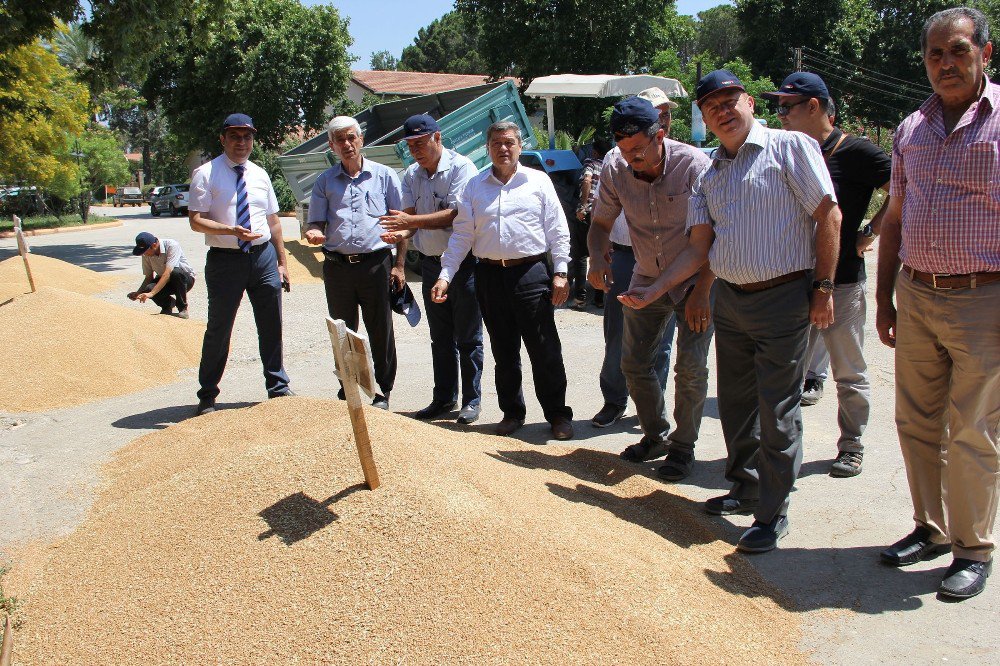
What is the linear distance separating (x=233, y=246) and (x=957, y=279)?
4.60 m

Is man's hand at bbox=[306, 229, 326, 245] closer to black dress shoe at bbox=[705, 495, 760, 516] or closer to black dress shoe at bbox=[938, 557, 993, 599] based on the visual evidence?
black dress shoe at bbox=[705, 495, 760, 516]

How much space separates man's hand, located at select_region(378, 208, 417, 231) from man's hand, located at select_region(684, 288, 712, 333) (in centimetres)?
218

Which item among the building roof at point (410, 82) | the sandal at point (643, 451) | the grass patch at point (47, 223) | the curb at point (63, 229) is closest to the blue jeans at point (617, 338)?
the sandal at point (643, 451)

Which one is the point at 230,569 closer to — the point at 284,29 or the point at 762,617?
the point at 762,617

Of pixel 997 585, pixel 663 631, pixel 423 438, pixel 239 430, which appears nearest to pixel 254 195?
pixel 239 430

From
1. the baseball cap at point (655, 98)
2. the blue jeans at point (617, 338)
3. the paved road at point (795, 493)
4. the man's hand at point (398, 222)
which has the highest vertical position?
the baseball cap at point (655, 98)

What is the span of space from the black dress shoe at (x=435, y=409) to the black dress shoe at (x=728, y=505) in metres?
2.42

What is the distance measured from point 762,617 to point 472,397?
10.2ft

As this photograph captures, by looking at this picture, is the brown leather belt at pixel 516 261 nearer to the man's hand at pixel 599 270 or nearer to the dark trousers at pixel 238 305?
the man's hand at pixel 599 270

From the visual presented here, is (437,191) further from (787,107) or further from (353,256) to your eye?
(787,107)

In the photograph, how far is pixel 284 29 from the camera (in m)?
30.3

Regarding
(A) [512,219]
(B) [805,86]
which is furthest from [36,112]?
(B) [805,86]

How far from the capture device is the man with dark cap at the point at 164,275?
31.8ft

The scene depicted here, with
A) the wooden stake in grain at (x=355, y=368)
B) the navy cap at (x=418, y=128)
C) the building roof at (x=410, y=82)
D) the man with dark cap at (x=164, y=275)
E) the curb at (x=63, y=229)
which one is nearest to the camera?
the wooden stake in grain at (x=355, y=368)
